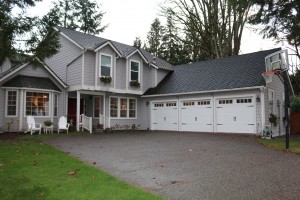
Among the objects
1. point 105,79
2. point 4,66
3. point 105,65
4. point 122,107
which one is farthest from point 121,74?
point 4,66

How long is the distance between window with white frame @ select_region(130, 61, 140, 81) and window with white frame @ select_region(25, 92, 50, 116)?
642 centimetres

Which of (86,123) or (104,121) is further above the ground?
(104,121)

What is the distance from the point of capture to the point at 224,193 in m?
5.01

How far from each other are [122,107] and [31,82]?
265 inches

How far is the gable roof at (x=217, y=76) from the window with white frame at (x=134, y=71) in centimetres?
145

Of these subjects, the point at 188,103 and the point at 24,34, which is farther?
the point at 188,103

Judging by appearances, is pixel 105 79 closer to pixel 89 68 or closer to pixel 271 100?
pixel 89 68

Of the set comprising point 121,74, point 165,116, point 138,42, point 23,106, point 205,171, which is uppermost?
point 138,42

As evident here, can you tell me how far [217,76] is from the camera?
63.1 feet

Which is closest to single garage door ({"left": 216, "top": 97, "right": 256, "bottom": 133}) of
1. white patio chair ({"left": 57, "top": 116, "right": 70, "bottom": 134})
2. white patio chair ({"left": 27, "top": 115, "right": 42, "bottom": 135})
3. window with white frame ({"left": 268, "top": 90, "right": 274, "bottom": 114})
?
window with white frame ({"left": 268, "top": 90, "right": 274, "bottom": 114})

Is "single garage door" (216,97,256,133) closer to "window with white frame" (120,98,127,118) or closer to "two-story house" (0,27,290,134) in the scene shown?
"two-story house" (0,27,290,134)

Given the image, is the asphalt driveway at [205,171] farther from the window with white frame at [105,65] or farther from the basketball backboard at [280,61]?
the window with white frame at [105,65]

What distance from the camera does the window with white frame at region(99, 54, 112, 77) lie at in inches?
747

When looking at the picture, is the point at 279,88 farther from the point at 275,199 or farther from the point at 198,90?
the point at 275,199
